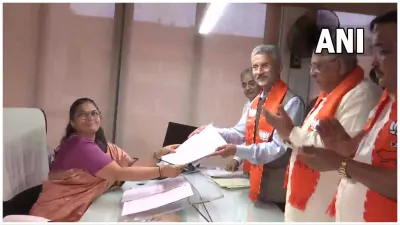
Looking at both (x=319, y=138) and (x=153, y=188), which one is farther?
(x=153, y=188)

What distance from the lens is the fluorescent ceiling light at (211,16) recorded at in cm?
80

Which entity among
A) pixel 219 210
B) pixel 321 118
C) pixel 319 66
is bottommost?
pixel 219 210

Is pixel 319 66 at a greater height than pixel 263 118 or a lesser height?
greater

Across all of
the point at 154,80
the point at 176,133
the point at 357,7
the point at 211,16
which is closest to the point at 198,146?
the point at 176,133

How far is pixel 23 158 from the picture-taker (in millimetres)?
842

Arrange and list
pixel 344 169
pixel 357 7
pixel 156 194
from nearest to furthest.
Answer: pixel 344 169
pixel 357 7
pixel 156 194

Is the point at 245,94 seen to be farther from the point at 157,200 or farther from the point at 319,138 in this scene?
the point at 157,200

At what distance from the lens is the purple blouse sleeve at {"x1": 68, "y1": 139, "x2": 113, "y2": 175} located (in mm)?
841

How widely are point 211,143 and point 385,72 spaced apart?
0.36 metres

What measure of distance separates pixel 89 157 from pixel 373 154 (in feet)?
1.82

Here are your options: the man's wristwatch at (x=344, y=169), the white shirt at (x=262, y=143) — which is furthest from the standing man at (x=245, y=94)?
the man's wristwatch at (x=344, y=169)

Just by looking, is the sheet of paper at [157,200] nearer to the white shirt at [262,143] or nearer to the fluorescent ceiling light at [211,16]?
the white shirt at [262,143]

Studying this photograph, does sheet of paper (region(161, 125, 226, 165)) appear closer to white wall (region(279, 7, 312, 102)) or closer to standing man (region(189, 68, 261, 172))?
standing man (region(189, 68, 261, 172))

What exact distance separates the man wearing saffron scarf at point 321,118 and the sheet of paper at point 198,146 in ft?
0.40
